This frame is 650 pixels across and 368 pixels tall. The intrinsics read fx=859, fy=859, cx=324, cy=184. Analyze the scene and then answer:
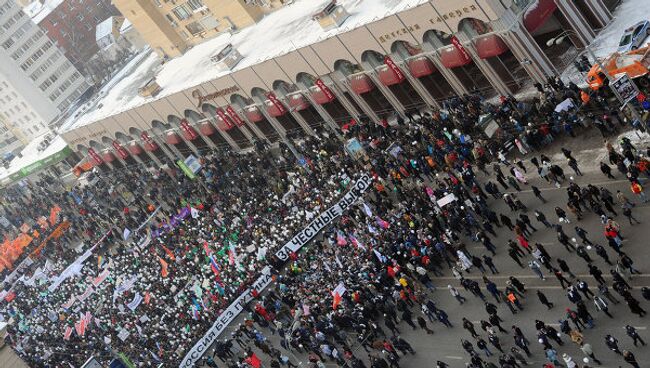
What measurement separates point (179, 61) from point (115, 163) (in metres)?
13.1

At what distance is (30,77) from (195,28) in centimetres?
4264

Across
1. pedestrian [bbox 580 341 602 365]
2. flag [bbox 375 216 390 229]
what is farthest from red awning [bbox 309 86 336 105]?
pedestrian [bbox 580 341 602 365]

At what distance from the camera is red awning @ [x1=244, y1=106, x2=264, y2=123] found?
6725 cm

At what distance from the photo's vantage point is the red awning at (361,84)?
189 feet

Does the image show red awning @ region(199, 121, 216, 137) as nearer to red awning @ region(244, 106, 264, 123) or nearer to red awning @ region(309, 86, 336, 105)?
red awning @ region(244, 106, 264, 123)

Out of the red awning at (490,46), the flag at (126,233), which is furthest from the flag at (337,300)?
the flag at (126,233)

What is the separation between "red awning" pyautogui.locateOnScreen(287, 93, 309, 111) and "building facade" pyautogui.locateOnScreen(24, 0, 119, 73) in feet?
240

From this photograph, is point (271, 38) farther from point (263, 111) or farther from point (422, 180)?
point (422, 180)

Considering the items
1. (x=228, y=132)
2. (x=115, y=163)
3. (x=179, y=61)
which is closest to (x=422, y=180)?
(x=228, y=132)

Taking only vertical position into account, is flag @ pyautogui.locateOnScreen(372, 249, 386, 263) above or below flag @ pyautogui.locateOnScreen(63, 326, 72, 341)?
below

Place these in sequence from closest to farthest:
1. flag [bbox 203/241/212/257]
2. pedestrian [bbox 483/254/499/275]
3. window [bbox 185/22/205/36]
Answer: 1. pedestrian [bbox 483/254/499/275]
2. flag [bbox 203/241/212/257]
3. window [bbox 185/22/205/36]

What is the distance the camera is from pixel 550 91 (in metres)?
45.0

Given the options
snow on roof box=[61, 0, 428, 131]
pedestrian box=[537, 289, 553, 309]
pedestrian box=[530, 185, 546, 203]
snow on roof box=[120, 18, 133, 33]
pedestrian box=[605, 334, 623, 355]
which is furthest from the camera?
snow on roof box=[120, 18, 133, 33]

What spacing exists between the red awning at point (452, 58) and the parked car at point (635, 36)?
9.91m
